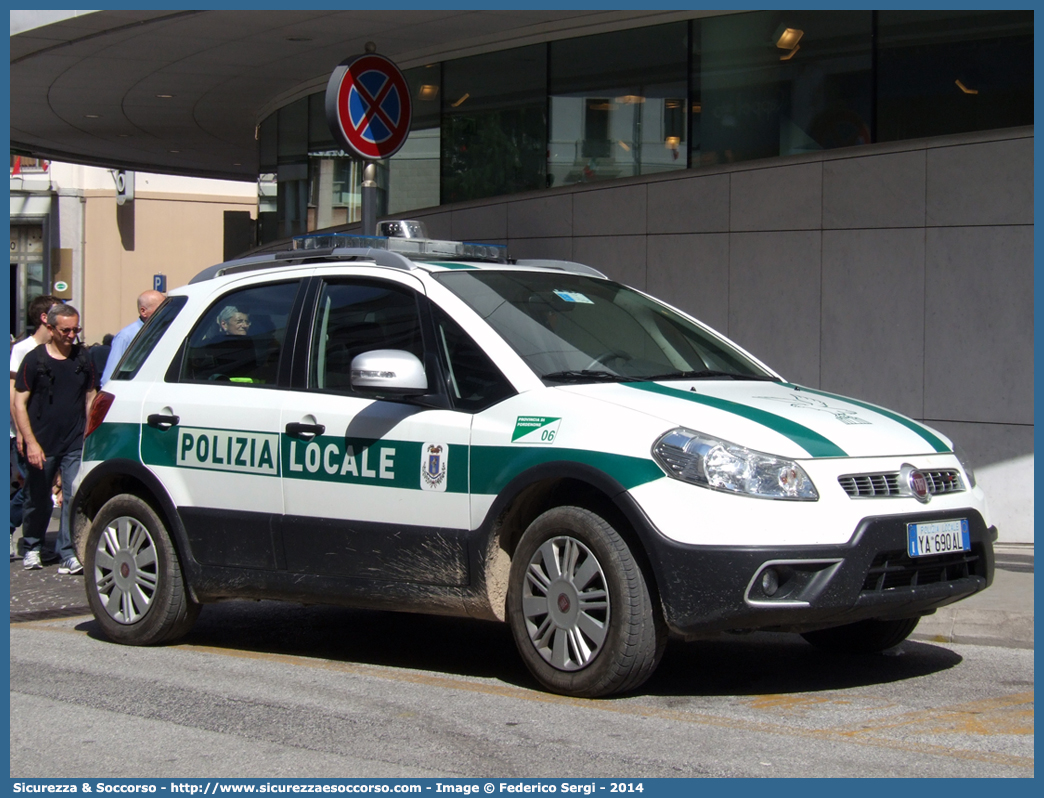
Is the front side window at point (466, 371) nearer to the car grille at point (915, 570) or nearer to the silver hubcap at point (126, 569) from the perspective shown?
the car grille at point (915, 570)

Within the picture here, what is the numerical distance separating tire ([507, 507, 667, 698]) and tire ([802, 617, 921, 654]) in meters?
1.50

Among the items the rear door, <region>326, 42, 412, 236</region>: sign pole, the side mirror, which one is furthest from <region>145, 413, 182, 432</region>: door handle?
<region>326, 42, 412, 236</region>: sign pole

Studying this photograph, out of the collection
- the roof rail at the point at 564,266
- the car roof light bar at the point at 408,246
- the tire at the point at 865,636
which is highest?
the car roof light bar at the point at 408,246

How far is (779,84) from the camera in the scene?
11.9 m

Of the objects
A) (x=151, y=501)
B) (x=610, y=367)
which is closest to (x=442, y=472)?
(x=610, y=367)

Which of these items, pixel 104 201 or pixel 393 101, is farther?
pixel 104 201

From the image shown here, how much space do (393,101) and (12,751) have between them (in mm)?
6302

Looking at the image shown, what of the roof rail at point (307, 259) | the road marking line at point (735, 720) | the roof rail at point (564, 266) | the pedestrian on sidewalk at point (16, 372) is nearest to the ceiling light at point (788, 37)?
the roof rail at point (564, 266)

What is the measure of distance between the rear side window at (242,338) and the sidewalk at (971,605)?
2.24 meters

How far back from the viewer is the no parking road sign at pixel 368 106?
977 cm

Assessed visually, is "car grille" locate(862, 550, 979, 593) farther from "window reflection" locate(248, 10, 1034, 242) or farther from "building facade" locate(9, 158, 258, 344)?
"building facade" locate(9, 158, 258, 344)

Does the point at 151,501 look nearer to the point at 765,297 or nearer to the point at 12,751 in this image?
the point at 12,751

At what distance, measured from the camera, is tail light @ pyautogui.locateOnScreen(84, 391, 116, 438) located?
23.5ft

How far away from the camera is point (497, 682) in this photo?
591 cm
